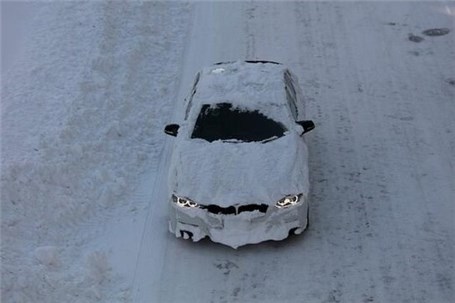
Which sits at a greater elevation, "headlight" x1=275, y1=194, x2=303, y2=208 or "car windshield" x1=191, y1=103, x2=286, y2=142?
"car windshield" x1=191, y1=103, x2=286, y2=142

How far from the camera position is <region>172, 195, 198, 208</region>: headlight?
9.37 m

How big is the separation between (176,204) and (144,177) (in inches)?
70.5

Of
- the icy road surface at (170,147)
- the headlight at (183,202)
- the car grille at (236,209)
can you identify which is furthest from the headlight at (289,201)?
the headlight at (183,202)

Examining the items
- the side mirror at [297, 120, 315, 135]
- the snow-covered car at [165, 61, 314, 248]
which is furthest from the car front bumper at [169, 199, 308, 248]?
the side mirror at [297, 120, 315, 135]

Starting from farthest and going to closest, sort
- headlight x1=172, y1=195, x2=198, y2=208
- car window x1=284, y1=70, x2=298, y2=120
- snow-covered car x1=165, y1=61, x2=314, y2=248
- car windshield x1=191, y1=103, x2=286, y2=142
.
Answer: car window x1=284, y1=70, x2=298, y2=120 → car windshield x1=191, y1=103, x2=286, y2=142 → headlight x1=172, y1=195, x2=198, y2=208 → snow-covered car x1=165, y1=61, x2=314, y2=248

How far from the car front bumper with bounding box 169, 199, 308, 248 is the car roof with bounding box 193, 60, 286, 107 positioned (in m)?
1.94

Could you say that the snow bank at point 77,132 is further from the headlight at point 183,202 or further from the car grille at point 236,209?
the car grille at point 236,209

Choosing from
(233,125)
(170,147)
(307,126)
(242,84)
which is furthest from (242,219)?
(170,147)

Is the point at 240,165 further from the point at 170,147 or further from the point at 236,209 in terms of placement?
the point at 170,147

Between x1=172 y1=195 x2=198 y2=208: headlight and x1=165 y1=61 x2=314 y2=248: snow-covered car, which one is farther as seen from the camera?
x1=172 y1=195 x2=198 y2=208: headlight

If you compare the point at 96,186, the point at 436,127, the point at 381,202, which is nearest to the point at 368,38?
the point at 436,127

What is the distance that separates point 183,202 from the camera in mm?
9445

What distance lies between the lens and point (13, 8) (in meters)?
16.7

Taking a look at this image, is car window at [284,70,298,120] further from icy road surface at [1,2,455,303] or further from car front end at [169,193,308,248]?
car front end at [169,193,308,248]
